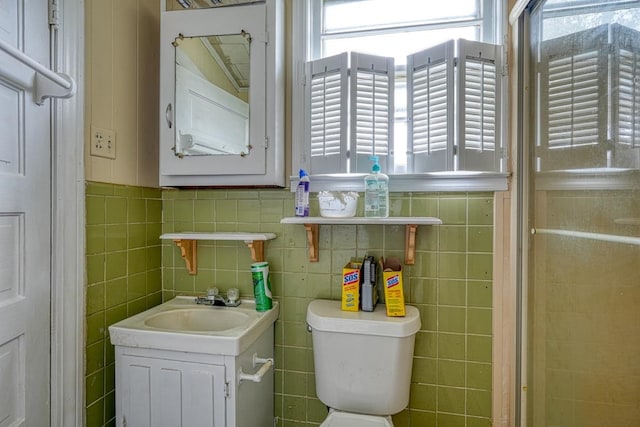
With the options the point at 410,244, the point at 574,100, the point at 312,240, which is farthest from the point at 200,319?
the point at 574,100

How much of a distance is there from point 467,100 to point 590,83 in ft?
1.44

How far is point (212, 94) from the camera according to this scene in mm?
1403

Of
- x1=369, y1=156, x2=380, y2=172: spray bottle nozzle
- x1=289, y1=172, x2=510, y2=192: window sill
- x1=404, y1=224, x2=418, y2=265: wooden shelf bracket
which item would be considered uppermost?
x1=369, y1=156, x2=380, y2=172: spray bottle nozzle

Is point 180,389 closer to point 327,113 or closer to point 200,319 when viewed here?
point 200,319

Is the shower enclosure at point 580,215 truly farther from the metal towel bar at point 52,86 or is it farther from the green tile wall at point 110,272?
the green tile wall at point 110,272

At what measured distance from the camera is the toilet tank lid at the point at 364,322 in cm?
118

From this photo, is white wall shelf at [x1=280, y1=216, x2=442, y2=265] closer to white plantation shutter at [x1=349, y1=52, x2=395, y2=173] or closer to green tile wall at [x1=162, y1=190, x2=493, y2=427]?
green tile wall at [x1=162, y1=190, x2=493, y2=427]

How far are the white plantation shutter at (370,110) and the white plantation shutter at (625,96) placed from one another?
0.72m

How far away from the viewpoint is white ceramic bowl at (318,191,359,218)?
1.32 metres

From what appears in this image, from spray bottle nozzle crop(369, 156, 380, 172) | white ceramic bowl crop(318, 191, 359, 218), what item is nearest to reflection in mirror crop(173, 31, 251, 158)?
white ceramic bowl crop(318, 191, 359, 218)

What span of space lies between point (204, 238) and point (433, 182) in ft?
3.13

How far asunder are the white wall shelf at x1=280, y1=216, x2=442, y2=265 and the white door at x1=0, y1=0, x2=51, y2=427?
30.1 inches

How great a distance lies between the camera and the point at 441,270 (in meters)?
1.38

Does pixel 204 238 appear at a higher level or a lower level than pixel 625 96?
lower
